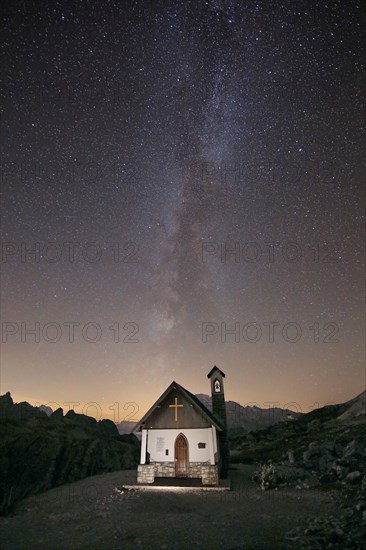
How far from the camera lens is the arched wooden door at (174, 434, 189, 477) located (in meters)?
23.4

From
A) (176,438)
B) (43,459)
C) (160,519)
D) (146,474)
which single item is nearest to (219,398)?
(176,438)

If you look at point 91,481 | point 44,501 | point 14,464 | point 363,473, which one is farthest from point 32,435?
point 363,473

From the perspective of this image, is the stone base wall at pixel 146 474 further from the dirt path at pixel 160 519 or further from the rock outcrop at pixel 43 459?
the rock outcrop at pixel 43 459

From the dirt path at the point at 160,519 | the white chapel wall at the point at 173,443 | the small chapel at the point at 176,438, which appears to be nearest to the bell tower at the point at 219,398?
the small chapel at the point at 176,438

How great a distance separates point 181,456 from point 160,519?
9.41 meters

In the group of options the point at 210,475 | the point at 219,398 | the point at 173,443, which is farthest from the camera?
the point at 219,398

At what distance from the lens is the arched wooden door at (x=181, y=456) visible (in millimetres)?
23422

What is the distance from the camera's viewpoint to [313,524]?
12680 millimetres

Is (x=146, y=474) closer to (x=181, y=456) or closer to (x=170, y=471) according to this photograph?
(x=170, y=471)

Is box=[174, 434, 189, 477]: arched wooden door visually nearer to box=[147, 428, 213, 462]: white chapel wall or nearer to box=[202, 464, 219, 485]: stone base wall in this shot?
box=[147, 428, 213, 462]: white chapel wall

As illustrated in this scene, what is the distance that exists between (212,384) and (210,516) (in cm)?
1471

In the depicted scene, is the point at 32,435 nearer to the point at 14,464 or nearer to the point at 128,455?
the point at 14,464

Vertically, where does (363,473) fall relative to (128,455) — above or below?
below

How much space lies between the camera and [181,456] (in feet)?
77.5
